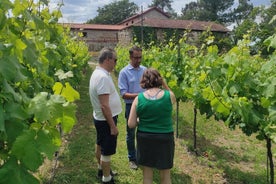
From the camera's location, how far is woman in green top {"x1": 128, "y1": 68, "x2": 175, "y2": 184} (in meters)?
3.48

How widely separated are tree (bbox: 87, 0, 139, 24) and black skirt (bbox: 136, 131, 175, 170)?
8066 centimetres

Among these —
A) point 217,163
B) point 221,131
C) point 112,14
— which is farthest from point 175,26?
point 112,14

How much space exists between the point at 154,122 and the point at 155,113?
10 centimetres

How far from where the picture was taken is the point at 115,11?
3310 inches

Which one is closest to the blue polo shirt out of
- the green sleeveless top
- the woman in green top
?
the woman in green top

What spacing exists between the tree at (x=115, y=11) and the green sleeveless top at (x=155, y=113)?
80.6 metres

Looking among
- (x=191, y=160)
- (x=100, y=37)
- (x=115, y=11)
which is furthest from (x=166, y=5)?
(x=191, y=160)

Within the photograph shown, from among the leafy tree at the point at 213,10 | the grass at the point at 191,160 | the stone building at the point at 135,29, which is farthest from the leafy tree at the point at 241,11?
the grass at the point at 191,160

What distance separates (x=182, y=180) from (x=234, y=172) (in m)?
1.03

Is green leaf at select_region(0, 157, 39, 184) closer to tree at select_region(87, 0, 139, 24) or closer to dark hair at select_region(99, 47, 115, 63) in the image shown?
dark hair at select_region(99, 47, 115, 63)

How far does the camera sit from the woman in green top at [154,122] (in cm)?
348

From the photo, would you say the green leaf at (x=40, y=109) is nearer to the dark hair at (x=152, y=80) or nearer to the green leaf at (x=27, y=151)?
the green leaf at (x=27, y=151)

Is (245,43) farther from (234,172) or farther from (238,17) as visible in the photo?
(238,17)

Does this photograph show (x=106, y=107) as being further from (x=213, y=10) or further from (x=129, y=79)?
(x=213, y=10)
